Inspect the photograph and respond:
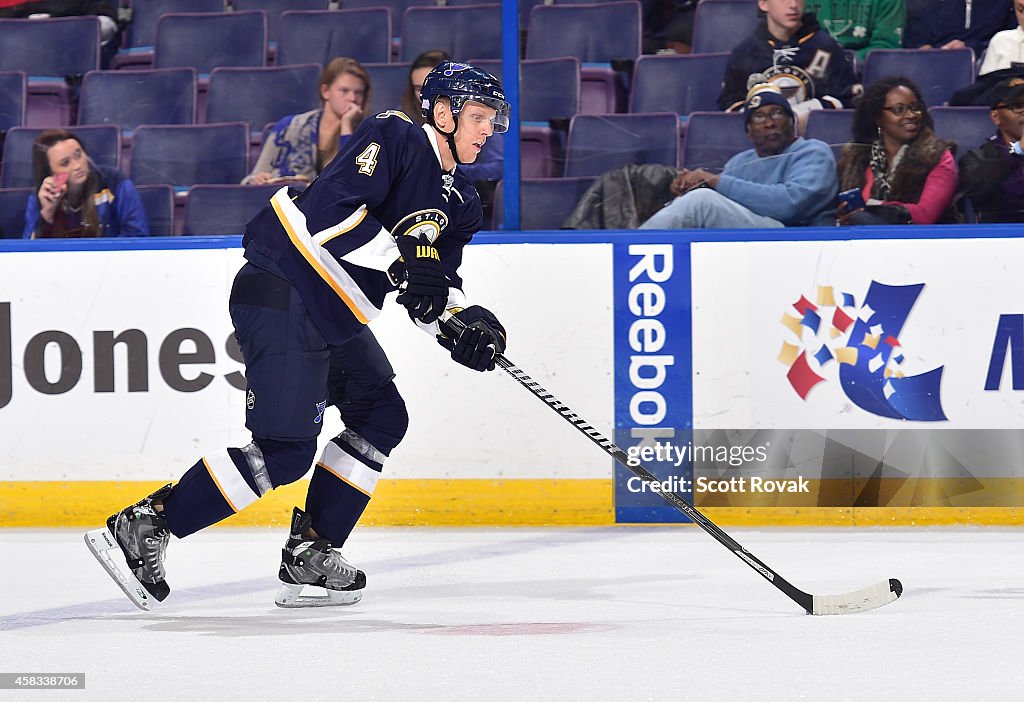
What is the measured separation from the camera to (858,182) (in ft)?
14.0

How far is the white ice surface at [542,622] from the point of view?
2.24 metres

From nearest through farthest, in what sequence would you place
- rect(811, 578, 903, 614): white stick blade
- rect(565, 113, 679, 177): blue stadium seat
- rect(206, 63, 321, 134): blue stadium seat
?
1. rect(811, 578, 903, 614): white stick blade
2. rect(565, 113, 679, 177): blue stadium seat
3. rect(206, 63, 321, 134): blue stadium seat

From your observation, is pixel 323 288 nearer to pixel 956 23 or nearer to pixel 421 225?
pixel 421 225

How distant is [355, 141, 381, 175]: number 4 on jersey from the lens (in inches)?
115

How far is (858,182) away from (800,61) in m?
0.42

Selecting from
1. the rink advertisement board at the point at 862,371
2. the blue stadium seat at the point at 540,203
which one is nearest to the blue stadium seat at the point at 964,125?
the rink advertisement board at the point at 862,371

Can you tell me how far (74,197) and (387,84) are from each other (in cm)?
102

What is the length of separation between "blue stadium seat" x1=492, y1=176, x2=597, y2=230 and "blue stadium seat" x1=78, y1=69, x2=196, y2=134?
1.17m

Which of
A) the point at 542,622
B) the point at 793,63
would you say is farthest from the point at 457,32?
the point at 542,622

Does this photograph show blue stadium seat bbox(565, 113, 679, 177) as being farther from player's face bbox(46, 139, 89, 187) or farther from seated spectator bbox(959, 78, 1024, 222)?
player's face bbox(46, 139, 89, 187)

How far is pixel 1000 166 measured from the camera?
4223 mm

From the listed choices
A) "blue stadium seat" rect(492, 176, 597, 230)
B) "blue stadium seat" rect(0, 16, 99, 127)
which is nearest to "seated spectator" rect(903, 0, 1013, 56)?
"blue stadium seat" rect(492, 176, 597, 230)

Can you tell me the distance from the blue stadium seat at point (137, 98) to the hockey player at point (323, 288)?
184 centimetres

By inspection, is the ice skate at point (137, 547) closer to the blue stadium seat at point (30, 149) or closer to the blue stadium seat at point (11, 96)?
the blue stadium seat at point (30, 149)
